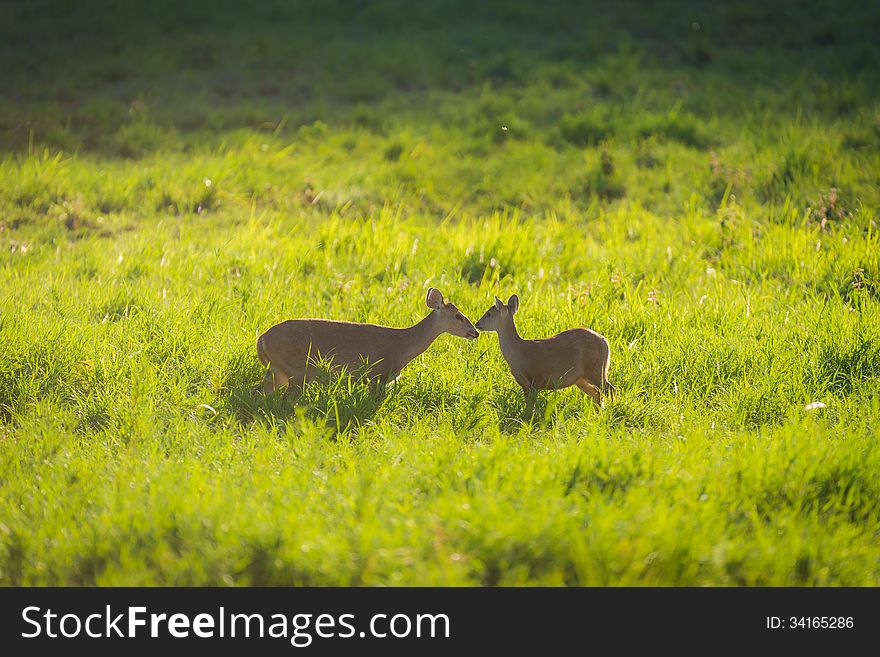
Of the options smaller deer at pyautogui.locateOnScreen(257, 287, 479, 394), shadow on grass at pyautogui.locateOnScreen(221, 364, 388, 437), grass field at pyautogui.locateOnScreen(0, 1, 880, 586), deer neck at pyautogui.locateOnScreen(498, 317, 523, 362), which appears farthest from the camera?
deer neck at pyautogui.locateOnScreen(498, 317, 523, 362)

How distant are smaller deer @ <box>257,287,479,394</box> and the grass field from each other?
163mm

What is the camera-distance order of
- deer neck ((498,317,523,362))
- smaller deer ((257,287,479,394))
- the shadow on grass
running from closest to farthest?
the shadow on grass, smaller deer ((257,287,479,394)), deer neck ((498,317,523,362))

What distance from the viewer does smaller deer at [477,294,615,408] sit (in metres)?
5.01

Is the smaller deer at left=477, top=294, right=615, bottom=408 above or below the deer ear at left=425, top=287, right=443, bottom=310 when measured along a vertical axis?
below

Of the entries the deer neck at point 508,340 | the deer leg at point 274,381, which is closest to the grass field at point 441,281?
the deer leg at point 274,381

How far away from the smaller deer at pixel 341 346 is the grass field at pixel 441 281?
163 mm

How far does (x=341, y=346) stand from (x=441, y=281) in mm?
2033

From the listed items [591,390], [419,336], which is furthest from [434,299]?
[591,390]

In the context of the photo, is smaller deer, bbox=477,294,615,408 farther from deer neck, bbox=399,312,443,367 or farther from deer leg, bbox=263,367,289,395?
deer leg, bbox=263,367,289,395

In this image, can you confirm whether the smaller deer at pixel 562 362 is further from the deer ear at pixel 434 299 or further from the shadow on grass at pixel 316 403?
the shadow on grass at pixel 316 403

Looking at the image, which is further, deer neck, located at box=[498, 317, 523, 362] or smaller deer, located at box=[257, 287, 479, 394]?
deer neck, located at box=[498, 317, 523, 362]

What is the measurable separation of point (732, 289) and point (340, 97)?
23.3ft

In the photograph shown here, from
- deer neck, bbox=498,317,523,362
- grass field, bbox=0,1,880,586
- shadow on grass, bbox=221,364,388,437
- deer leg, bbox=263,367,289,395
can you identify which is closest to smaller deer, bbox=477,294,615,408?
deer neck, bbox=498,317,523,362

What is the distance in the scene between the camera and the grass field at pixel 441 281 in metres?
3.60
